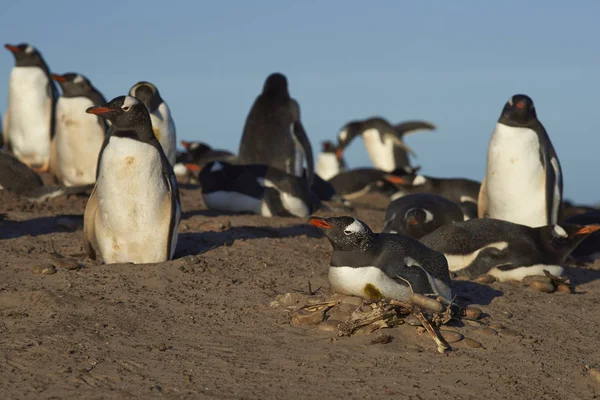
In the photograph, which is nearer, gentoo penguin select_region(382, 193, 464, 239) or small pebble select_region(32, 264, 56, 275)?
small pebble select_region(32, 264, 56, 275)

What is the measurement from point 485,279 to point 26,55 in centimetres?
913

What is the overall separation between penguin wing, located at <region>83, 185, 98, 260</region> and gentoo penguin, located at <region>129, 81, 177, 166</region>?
2486 mm

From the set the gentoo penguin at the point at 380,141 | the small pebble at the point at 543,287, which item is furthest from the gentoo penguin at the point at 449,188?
the gentoo penguin at the point at 380,141

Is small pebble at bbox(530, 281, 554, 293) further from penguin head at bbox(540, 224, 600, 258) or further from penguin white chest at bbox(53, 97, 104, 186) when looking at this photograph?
penguin white chest at bbox(53, 97, 104, 186)

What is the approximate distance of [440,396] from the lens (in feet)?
14.6

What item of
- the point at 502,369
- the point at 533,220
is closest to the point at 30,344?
the point at 502,369

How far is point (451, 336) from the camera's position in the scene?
5.30 meters

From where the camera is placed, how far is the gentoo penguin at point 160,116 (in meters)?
9.35

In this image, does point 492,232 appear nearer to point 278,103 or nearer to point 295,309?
point 295,309

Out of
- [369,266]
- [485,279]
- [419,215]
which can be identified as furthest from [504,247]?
[369,266]

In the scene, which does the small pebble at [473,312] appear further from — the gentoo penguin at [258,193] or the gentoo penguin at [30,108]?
the gentoo penguin at [30,108]

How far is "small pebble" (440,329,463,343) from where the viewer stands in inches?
208

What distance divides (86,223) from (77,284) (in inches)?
36.8

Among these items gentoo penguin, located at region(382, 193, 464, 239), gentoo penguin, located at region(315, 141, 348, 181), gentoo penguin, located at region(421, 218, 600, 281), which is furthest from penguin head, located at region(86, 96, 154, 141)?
gentoo penguin, located at region(315, 141, 348, 181)
